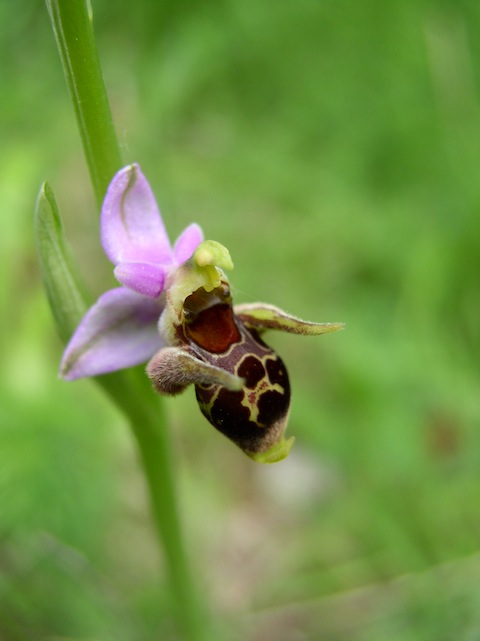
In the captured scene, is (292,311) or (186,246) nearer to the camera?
(186,246)

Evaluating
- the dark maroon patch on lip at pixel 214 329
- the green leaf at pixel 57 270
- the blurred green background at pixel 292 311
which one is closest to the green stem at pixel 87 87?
the green leaf at pixel 57 270

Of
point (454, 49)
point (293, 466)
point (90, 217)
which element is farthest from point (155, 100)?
point (293, 466)

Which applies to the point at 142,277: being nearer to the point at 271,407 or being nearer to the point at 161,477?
the point at 271,407

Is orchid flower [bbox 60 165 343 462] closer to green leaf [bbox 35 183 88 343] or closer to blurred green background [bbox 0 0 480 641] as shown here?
green leaf [bbox 35 183 88 343]

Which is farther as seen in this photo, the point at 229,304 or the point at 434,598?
the point at 434,598

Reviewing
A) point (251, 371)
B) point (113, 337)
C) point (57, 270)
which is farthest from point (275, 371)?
point (57, 270)

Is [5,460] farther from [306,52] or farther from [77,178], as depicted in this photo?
[306,52]
